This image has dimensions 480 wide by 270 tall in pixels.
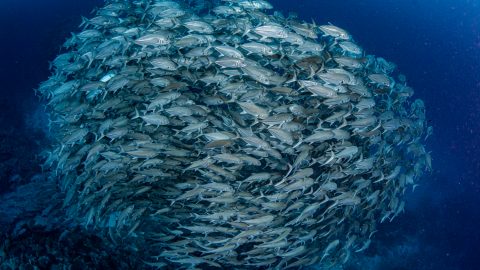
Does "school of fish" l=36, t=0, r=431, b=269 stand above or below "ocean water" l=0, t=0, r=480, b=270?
above

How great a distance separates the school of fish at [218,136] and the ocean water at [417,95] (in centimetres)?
161

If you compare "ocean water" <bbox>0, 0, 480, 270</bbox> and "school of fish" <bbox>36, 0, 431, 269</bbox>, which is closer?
"school of fish" <bbox>36, 0, 431, 269</bbox>

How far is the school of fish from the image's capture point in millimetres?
6117

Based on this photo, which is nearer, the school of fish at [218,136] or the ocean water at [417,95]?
the school of fish at [218,136]

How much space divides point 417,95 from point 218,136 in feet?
142

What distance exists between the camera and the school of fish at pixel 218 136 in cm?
612

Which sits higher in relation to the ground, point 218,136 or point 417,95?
point 218,136

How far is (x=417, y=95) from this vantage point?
143 feet

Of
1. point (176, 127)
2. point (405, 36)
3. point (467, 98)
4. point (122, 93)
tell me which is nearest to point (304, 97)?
point (176, 127)

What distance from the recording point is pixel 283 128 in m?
5.99

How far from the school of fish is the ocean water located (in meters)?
1.61

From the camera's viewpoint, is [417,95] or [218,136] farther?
[417,95]

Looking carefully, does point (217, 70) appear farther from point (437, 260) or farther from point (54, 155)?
point (437, 260)

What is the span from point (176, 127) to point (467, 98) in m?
55.9
